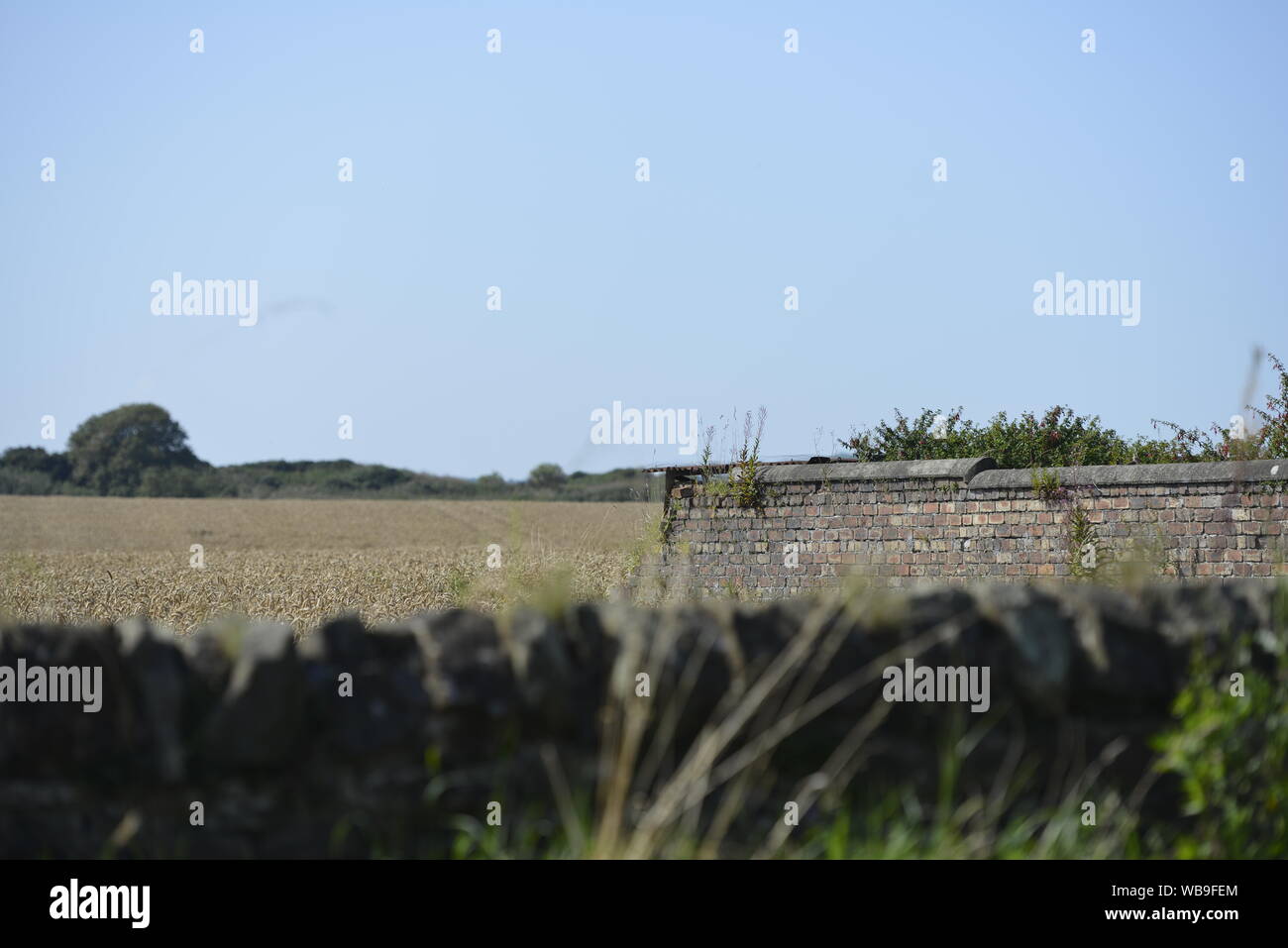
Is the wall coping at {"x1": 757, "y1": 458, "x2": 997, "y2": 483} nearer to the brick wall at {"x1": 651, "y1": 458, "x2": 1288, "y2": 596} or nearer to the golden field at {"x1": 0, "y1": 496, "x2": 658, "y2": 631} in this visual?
the brick wall at {"x1": 651, "y1": 458, "x2": 1288, "y2": 596}

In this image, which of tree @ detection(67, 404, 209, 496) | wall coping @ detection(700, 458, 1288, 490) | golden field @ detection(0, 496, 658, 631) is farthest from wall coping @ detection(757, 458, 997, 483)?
tree @ detection(67, 404, 209, 496)

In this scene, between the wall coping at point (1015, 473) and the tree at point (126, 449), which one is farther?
the tree at point (126, 449)

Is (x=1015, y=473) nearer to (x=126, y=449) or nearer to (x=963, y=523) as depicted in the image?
(x=963, y=523)

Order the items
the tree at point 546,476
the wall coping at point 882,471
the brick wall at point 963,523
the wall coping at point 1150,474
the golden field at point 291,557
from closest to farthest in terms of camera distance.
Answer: the wall coping at point 1150,474 < the brick wall at point 963,523 < the golden field at point 291,557 < the wall coping at point 882,471 < the tree at point 546,476

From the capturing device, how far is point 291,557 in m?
23.8

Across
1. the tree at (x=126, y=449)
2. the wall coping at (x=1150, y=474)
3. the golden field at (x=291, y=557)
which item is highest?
the tree at (x=126, y=449)

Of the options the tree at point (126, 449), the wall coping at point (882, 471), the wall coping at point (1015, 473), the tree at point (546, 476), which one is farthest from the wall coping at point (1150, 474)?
the tree at point (126, 449)

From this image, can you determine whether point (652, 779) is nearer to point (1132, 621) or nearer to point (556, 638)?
point (556, 638)

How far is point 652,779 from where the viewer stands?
11.4ft

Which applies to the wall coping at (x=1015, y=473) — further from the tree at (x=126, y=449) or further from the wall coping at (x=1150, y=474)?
the tree at (x=126, y=449)

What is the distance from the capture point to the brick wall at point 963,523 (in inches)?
385

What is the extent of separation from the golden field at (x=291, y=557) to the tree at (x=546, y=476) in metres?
3.61

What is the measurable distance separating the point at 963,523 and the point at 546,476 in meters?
41.1

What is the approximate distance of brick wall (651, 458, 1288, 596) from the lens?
9781 mm
